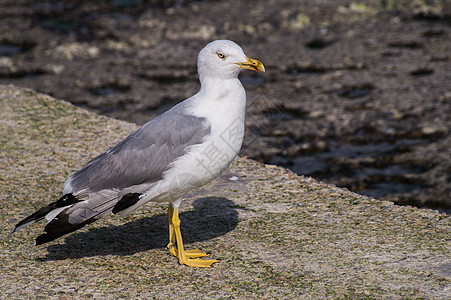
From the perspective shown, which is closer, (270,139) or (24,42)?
(270,139)

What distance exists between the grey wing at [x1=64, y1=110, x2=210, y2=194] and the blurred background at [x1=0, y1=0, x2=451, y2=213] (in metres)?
1.94

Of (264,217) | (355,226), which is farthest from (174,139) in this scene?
(355,226)

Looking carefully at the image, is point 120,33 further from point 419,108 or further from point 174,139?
point 174,139

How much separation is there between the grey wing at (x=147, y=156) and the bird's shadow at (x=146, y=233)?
515mm

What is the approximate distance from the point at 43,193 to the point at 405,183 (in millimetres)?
3850

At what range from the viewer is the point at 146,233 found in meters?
4.78

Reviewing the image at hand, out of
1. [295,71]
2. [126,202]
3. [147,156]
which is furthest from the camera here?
[295,71]

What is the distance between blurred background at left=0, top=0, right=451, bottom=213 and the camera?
7.29m

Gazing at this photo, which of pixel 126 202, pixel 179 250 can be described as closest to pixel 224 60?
pixel 126 202

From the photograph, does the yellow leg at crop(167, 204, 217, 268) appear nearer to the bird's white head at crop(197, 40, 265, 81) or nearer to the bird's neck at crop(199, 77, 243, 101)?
the bird's neck at crop(199, 77, 243, 101)

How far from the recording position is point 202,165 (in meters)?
4.14

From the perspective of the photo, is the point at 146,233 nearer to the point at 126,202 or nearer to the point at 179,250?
the point at 179,250

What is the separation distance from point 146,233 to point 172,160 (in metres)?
0.88

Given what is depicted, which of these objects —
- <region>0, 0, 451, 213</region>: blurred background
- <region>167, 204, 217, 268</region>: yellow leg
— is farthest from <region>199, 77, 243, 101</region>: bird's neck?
<region>0, 0, 451, 213</region>: blurred background
